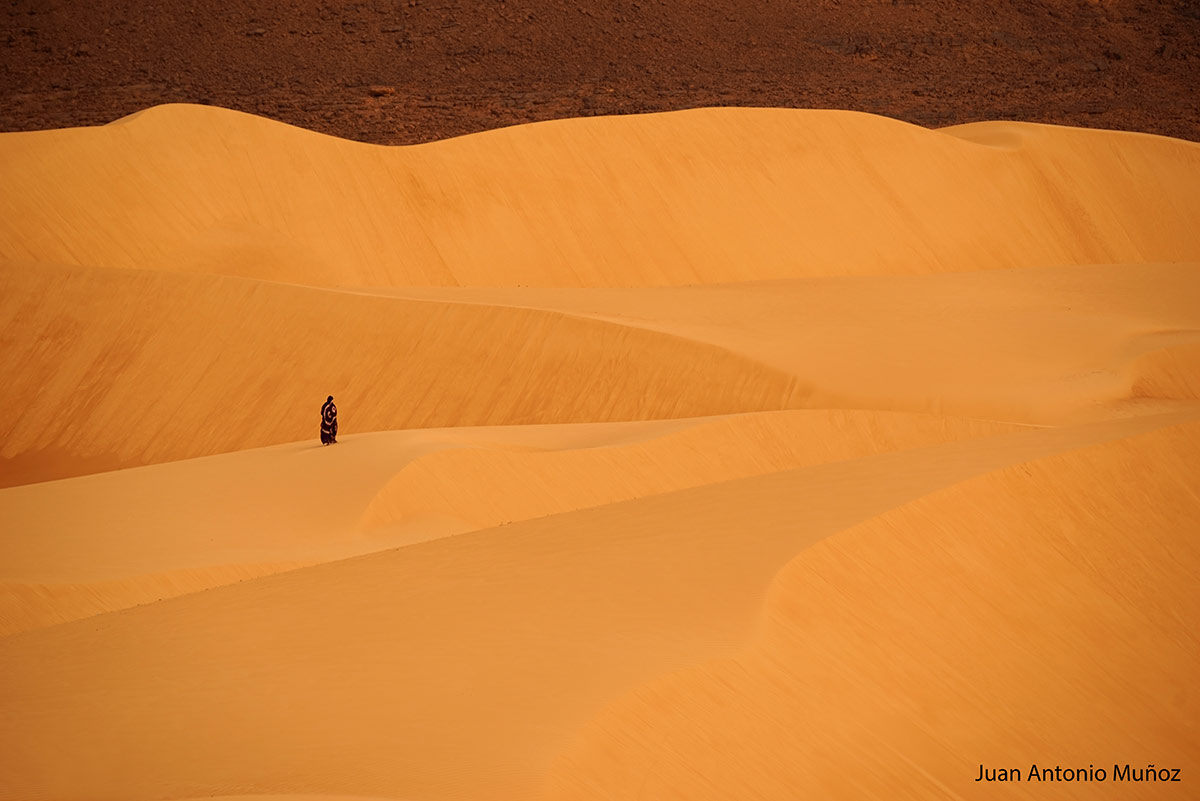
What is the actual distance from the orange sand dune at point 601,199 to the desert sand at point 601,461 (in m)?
0.08

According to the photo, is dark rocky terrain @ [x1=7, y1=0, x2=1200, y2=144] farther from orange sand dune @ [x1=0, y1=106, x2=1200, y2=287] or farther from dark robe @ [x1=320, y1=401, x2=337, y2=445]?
dark robe @ [x1=320, y1=401, x2=337, y2=445]

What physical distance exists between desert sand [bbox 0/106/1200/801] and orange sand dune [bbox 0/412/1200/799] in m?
0.03

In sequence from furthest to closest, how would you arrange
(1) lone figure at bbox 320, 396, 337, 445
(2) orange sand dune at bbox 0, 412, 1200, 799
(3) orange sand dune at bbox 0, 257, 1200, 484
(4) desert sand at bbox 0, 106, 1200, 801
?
(3) orange sand dune at bbox 0, 257, 1200, 484
(1) lone figure at bbox 320, 396, 337, 445
(4) desert sand at bbox 0, 106, 1200, 801
(2) orange sand dune at bbox 0, 412, 1200, 799

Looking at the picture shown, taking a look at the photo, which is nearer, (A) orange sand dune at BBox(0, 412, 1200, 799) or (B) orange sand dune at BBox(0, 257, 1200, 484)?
(A) orange sand dune at BBox(0, 412, 1200, 799)

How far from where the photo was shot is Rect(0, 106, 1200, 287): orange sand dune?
25.2m

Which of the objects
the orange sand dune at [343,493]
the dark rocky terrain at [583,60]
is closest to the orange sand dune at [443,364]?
the orange sand dune at [343,493]

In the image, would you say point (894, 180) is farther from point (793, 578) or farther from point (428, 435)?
point (793, 578)

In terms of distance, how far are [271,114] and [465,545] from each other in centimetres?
2985

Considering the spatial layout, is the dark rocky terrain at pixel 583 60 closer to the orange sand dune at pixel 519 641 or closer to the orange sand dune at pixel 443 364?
the orange sand dune at pixel 443 364

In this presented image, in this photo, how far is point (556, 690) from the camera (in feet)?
24.7

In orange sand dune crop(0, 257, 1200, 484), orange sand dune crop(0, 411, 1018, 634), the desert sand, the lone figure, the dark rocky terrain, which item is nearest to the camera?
the desert sand

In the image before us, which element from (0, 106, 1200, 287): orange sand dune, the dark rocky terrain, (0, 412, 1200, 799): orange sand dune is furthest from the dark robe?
the dark rocky terrain

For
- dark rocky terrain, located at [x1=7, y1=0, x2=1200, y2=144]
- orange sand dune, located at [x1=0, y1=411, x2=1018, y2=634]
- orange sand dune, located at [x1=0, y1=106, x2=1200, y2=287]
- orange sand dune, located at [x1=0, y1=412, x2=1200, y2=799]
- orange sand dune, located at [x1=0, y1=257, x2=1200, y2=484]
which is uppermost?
dark rocky terrain, located at [x1=7, y1=0, x2=1200, y2=144]

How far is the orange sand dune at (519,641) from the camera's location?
6.96 meters
